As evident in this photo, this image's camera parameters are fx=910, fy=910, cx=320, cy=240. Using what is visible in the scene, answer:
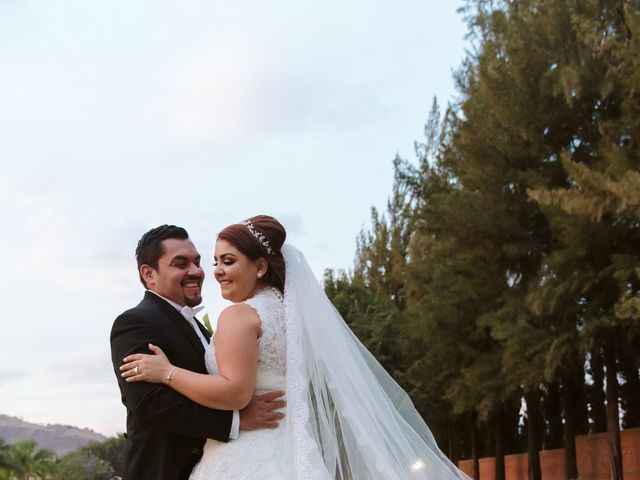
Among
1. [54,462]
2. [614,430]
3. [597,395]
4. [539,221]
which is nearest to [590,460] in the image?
[597,395]

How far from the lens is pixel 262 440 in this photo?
3.94 metres

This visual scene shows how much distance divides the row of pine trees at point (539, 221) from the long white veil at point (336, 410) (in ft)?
40.5

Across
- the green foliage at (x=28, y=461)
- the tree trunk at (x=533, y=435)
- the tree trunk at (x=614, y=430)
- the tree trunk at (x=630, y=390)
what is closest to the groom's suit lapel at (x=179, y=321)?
the tree trunk at (x=614, y=430)

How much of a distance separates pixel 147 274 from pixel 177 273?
0.58 feet

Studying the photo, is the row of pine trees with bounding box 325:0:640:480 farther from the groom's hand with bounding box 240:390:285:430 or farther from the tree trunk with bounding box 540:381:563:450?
the groom's hand with bounding box 240:390:285:430

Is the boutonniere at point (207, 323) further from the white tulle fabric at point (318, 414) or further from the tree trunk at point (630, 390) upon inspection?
the tree trunk at point (630, 390)

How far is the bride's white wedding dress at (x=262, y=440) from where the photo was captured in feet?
12.7

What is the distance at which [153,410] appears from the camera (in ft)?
12.8

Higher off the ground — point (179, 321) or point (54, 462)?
point (54, 462)

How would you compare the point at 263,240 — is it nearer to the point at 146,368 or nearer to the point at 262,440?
the point at 146,368

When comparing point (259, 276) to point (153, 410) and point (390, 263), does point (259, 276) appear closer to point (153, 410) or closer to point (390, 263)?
point (153, 410)

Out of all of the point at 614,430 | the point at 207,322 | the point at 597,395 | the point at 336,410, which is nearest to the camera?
the point at 336,410

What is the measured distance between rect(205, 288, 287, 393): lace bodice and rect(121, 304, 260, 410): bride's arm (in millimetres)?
57

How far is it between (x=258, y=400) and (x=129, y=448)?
0.65 m
